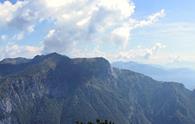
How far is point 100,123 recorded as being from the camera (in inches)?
7200

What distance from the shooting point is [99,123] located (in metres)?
184

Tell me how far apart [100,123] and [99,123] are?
4.37 feet
